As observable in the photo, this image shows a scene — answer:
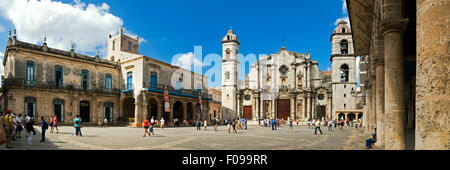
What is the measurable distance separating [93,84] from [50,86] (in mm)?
4047

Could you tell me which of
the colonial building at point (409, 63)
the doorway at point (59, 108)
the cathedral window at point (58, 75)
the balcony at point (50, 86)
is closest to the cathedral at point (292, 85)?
the balcony at point (50, 86)

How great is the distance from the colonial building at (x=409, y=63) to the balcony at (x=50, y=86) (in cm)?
2377

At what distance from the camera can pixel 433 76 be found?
9.56ft

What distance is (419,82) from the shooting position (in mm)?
3193

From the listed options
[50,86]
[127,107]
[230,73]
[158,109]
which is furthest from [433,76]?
[230,73]

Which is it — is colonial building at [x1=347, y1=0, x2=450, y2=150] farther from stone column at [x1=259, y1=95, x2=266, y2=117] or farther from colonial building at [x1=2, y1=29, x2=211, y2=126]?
stone column at [x1=259, y1=95, x2=266, y2=117]

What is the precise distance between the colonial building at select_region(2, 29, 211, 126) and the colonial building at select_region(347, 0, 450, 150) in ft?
66.6

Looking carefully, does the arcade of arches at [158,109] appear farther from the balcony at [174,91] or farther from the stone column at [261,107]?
the stone column at [261,107]

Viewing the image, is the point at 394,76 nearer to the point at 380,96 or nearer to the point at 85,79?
the point at 380,96

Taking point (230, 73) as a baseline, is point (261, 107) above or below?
below

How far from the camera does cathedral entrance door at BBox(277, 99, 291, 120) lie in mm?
42531

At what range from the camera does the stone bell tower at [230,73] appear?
44.0 metres
